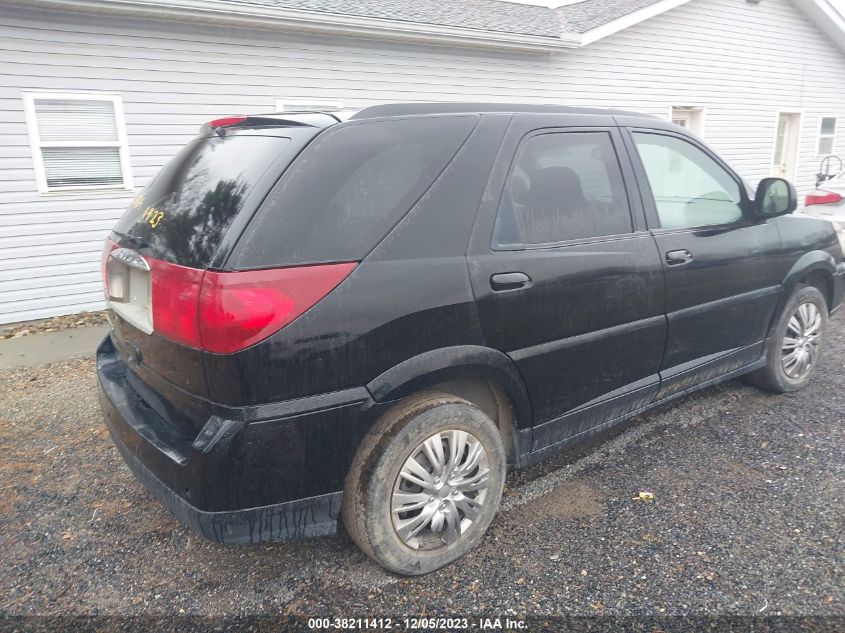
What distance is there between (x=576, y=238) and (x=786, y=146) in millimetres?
14108

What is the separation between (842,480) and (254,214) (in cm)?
309

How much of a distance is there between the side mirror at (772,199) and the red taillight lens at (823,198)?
14.0ft

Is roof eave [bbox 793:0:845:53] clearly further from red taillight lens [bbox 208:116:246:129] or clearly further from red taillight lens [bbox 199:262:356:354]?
red taillight lens [bbox 199:262:356:354]

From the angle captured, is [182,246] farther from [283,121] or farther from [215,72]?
[215,72]

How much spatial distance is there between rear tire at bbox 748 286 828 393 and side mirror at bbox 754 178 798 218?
662mm

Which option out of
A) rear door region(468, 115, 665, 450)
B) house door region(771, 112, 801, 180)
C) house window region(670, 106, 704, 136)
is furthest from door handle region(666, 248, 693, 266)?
house door region(771, 112, 801, 180)

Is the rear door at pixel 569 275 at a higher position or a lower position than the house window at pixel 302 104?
lower

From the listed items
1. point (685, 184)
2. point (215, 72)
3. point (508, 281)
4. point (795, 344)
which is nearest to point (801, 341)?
point (795, 344)

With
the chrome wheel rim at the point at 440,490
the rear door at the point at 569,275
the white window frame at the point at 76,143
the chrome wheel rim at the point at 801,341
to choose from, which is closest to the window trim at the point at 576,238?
the rear door at the point at 569,275

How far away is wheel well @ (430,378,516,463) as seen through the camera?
2.53m

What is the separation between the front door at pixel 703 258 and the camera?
3070 millimetres

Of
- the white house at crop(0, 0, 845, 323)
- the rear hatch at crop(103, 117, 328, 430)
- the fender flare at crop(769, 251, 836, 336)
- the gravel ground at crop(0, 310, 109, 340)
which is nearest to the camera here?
the rear hatch at crop(103, 117, 328, 430)

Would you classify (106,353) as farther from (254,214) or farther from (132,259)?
(254,214)

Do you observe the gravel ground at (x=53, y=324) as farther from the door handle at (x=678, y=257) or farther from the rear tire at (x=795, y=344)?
the rear tire at (x=795, y=344)
